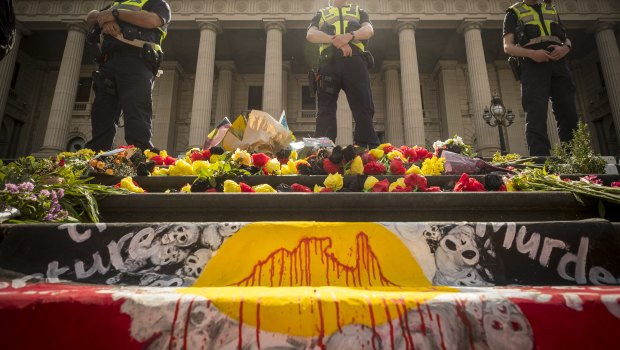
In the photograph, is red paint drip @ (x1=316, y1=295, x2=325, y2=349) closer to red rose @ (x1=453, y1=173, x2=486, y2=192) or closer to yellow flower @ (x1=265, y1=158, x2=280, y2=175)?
red rose @ (x1=453, y1=173, x2=486, y2=192)

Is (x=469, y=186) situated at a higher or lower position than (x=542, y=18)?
lower

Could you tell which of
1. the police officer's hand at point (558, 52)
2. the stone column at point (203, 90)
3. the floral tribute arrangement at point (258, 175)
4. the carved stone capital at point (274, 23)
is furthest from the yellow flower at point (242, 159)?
the carved stone capital at point (274, 23)

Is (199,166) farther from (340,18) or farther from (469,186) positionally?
(340,18)

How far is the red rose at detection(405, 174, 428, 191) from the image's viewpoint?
7.97 feet

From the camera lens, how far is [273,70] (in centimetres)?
1669

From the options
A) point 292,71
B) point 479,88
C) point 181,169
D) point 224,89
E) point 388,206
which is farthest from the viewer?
point 292,71

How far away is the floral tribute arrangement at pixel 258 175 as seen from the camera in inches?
77.4

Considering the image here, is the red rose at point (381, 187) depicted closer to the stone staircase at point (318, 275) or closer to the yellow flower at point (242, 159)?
the stone staircase at point (318, 275)

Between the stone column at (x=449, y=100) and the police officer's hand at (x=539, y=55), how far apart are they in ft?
54.4

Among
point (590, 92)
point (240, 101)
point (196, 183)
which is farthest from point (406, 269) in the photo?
point (590, 92)

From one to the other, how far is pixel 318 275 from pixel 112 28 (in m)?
4.52

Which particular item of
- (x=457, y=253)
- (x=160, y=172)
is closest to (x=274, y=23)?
(x=160, y=172)

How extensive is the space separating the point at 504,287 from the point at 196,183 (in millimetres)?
2214

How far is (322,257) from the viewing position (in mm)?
1509
